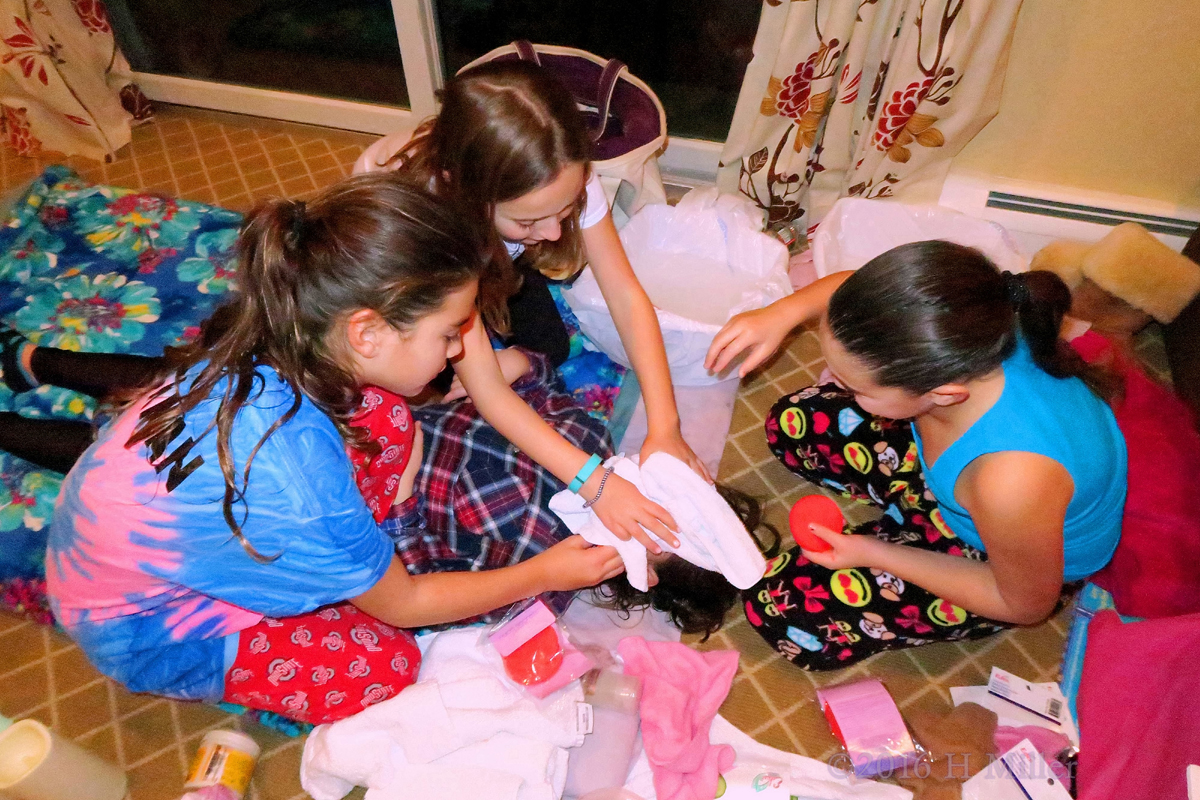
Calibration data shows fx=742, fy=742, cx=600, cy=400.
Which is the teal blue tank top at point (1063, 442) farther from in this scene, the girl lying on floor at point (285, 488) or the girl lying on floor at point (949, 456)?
the girl lying on floor at point (285, 488)

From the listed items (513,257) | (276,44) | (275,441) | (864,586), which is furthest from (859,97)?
(276,44)

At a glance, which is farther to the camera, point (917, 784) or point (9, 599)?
point (9, 599)

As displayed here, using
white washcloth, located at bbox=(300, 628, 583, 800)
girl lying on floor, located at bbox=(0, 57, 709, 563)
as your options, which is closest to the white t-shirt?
girl lying on floor, located at bbox=(0, 57, 709, 563)

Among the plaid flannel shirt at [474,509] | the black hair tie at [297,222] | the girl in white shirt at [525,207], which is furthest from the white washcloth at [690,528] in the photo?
the black hair tie at [297,222]

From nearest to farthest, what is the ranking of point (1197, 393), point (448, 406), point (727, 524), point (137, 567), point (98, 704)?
point (137, 567) → point (727, 524) → point (98, 704) → point (448, 406) → point (1197, 393)

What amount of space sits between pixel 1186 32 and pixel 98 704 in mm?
2364

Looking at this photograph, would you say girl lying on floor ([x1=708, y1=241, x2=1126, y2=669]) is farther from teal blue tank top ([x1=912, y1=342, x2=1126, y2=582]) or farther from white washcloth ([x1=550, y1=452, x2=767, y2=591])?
white washcloth ([x1=550, y1=452, x2=767, y2=591])

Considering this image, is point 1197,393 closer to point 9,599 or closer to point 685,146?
point 685,146

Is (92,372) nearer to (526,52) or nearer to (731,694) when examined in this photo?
(526,52)

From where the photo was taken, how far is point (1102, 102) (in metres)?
1.65

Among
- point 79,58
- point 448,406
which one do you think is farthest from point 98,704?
point 79,58

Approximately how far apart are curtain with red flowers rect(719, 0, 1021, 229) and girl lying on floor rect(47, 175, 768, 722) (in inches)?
42.8

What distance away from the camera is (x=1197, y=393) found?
1444mm

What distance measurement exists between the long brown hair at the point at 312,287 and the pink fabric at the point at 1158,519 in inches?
44.5
